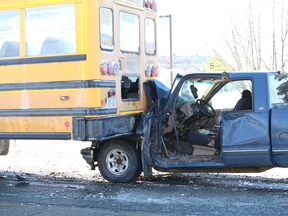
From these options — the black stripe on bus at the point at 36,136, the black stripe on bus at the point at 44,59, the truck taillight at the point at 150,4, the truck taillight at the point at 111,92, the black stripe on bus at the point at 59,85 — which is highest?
the truck taillight at the point at 150,4

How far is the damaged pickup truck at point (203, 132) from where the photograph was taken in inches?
256

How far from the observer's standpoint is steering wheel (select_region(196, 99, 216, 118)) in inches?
299

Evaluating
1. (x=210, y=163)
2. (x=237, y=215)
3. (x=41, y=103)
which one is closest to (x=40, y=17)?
(x=41, y=103)

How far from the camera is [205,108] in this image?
7633 mm

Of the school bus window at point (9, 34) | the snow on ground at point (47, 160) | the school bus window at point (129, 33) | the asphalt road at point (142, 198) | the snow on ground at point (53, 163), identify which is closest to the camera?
the asphalt road at point (142, 198)

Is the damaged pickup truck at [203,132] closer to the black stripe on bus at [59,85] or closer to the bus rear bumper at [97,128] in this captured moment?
the bus rear bumper at [97,128]

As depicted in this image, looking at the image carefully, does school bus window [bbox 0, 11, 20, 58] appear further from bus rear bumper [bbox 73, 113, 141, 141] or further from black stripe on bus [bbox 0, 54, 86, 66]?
bus rear bumper [bbox 73, 113, 141, 141]

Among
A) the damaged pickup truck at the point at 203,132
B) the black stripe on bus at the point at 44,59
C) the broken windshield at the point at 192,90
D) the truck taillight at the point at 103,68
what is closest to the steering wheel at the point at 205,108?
the damaged pickup truck at the point at 203,132

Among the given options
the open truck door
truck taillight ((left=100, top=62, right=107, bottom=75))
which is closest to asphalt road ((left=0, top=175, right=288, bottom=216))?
the open truck door

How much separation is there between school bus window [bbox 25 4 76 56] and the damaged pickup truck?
169 centimetres

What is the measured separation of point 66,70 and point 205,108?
7.72 ft

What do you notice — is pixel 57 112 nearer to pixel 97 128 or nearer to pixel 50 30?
pixel 97 128

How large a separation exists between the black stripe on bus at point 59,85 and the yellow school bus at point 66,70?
0.02 metres

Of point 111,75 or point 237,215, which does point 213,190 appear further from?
point 111,75
